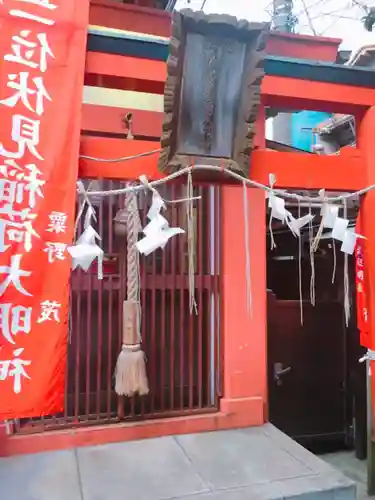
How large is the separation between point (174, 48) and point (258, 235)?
7.77 feet

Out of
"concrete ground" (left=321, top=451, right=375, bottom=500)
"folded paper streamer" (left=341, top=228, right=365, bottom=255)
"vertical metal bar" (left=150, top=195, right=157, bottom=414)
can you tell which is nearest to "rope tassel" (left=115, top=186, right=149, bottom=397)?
"vertical metal bar" (left=150, top=195, right=157, bottom=414)

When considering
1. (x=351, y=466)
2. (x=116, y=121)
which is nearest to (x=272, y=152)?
(x=116, y=121)

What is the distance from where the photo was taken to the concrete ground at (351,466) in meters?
5.50

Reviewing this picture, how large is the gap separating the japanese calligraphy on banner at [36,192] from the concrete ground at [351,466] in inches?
176

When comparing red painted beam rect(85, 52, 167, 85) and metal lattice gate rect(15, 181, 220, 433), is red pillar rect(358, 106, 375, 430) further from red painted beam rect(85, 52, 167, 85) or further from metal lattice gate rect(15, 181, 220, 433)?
red painted beam rect(85, 52, 167, 85)

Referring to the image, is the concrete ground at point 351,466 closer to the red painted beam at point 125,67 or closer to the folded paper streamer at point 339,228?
the folded paper streamer at point 339,228

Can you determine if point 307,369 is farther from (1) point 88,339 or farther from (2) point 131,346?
(1) point 88,339

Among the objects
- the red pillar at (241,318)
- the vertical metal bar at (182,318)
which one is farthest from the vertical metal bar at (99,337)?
the red pillar at (241,318)

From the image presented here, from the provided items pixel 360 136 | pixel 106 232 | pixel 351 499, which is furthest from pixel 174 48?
pixel 351 499

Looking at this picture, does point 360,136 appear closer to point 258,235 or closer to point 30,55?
point 258,235

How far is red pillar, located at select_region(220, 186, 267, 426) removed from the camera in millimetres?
4578

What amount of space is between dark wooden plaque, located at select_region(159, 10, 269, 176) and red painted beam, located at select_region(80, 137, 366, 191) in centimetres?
20

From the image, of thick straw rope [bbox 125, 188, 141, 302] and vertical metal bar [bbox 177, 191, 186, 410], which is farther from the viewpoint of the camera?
vertical metal bar [bbox 177, 191, 186, 410]

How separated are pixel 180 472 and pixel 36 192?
2.48 m
